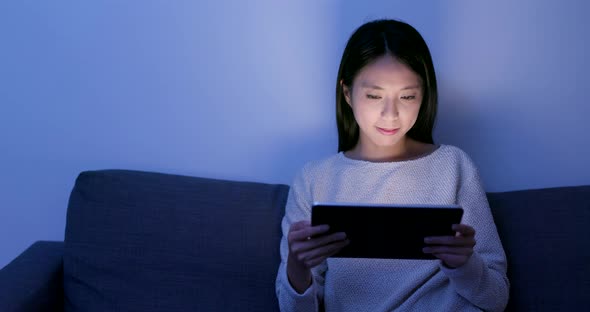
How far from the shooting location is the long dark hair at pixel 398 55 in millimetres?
1522

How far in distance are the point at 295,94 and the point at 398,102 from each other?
0.45 meters

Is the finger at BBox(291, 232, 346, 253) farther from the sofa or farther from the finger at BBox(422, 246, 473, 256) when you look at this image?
the sofa

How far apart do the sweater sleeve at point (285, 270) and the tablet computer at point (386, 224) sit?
0.19 m

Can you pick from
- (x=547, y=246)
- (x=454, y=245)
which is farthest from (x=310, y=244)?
(x=547, y=246)

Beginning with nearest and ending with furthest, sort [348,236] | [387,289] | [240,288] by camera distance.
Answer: [348,236] → [387,289] → [240,288]

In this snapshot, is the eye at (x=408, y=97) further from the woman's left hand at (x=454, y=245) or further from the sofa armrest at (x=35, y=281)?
the sofa armrest at (x=35, y=281)

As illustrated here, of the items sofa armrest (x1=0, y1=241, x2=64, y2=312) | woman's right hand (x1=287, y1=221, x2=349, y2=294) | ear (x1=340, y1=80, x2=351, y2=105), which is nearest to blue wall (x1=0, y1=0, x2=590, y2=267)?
ear (x1=340, y1=80, x2=351, y2=105)

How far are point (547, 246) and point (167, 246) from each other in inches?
34.7

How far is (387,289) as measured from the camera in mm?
1483

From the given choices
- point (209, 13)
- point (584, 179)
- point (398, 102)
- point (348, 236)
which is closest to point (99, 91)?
point (209, 13)

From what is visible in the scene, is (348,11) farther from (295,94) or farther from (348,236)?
(348,236)

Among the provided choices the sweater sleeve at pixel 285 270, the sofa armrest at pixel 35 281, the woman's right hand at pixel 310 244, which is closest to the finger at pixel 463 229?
the woman's right hand at pixel 310 244

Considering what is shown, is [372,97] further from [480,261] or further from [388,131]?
[480,261]

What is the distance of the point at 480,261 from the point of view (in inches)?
52.4
